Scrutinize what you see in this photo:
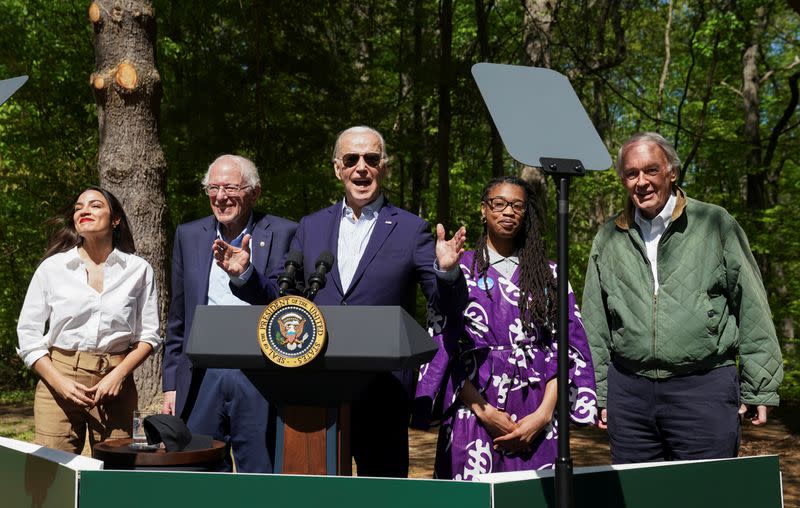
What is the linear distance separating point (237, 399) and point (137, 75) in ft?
13.9

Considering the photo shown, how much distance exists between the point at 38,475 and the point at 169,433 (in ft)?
1.36

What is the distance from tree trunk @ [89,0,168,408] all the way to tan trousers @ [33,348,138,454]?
3200 millimetres

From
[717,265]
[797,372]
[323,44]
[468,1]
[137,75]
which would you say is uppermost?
[468,1]

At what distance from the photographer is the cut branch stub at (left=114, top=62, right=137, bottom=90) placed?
705 cm

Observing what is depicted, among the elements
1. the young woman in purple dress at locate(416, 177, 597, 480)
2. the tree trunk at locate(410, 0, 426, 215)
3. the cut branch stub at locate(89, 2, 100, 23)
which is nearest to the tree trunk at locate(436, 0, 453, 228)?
the tree trunk at locate(410, 0, 426, 215)

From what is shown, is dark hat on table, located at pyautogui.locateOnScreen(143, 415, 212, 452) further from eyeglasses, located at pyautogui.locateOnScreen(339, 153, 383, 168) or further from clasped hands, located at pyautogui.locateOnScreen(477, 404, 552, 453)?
eyeglasses, located at pyautogui.locateOnScreen(339, 153, 383, 168)

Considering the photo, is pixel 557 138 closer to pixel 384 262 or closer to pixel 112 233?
pixel 384 262

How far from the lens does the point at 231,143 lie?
41.7 ft

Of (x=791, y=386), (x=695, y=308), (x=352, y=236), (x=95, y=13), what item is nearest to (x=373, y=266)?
(x=352, y=236)

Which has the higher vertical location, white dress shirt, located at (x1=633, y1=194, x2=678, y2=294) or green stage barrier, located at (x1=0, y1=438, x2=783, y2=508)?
white dress shirt, located at (x1=633, y1=194, x2=678, y2=294)

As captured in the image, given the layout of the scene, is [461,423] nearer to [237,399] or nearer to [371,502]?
[237,399]

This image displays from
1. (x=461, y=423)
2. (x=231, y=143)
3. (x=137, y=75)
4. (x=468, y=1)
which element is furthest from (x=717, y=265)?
(x=468, y=1)

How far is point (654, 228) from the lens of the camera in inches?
143

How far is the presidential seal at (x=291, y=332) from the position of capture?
257 centimetres
